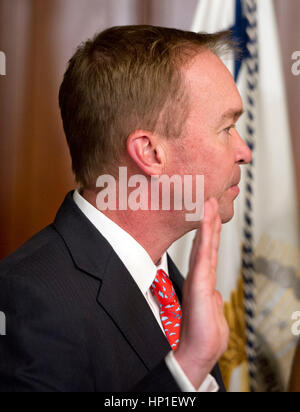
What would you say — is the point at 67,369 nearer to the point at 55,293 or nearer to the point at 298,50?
the point at 55,293

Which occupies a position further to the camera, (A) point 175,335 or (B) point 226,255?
(B) point 226,255

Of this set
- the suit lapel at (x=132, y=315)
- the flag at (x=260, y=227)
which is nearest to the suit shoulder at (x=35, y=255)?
the suit lapel at (x=132, y=315)

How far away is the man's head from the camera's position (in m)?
1.07

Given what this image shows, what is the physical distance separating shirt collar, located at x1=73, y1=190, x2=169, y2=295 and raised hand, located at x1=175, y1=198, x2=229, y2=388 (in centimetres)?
26

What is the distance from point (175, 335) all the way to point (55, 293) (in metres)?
0.29

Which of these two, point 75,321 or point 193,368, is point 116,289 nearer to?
point 75,321

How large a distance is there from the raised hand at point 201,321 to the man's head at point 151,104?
0.31 meters

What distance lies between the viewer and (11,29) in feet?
5.53

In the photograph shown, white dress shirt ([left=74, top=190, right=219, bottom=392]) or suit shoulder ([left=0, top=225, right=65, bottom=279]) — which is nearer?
suit shoulder ([left=0, top=225, right=65, bottom=279])

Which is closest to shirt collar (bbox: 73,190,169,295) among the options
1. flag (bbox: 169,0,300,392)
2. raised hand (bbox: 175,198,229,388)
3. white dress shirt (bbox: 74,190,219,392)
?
white dress shirt (bbox: 74,190,219,392)

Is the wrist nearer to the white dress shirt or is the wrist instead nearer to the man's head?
the white dress shirt

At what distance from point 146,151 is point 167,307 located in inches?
12.1

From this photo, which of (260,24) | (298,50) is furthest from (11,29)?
(298,50)

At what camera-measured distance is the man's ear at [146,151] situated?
1.08 metres
